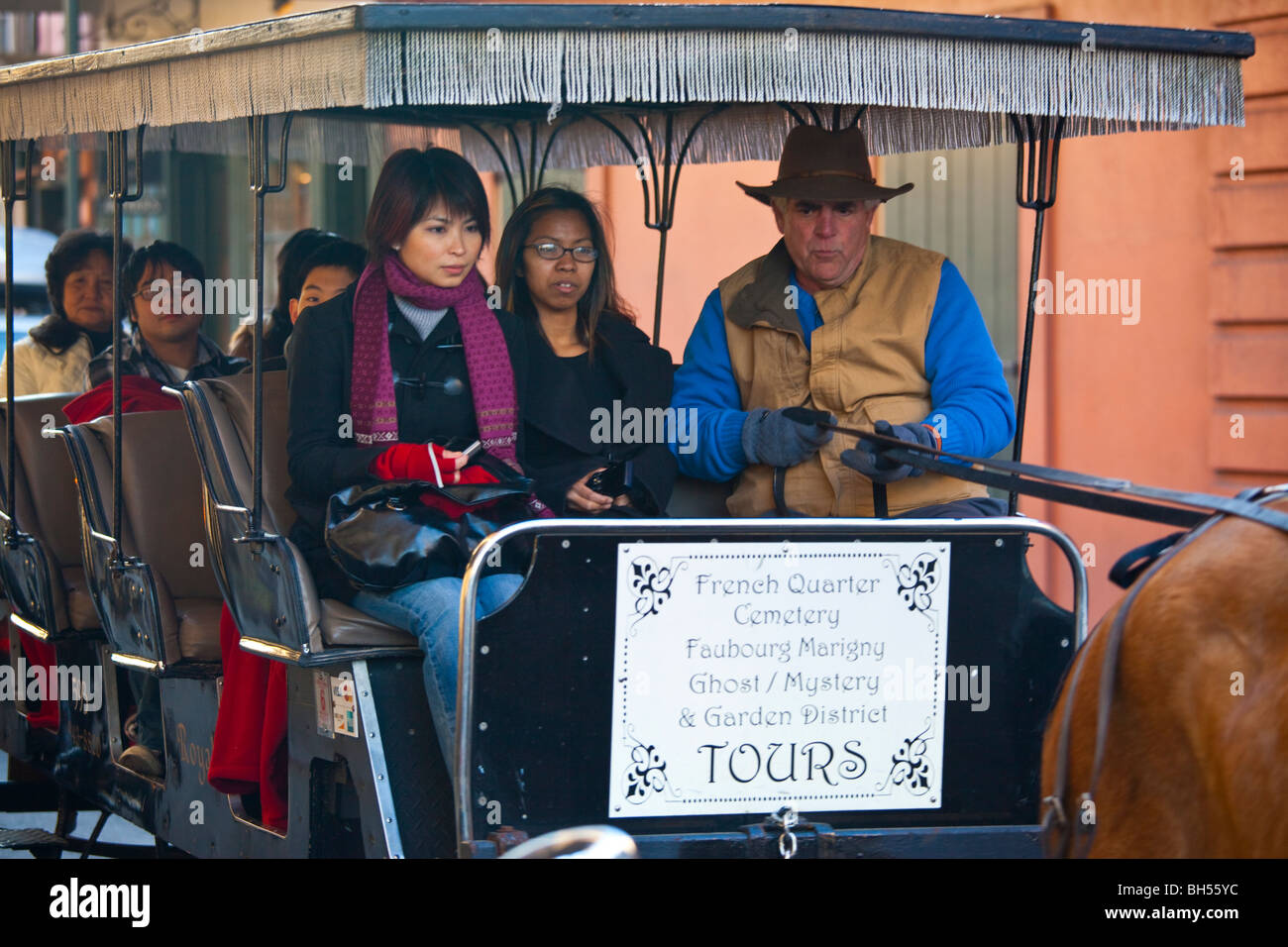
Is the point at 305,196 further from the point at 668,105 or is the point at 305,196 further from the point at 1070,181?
the point at 668,105

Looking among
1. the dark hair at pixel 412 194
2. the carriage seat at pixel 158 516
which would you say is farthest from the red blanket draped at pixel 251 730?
the dark hair at pixel 412 194

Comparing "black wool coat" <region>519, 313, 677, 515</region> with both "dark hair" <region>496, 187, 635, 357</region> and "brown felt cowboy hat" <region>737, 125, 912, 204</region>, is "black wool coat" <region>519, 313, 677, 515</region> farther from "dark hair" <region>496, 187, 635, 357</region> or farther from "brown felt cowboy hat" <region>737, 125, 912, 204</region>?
"brown felt cowboy hat" <region>737, 125, 912, 204</region>

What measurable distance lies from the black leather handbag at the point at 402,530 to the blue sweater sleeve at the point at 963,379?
118 cm

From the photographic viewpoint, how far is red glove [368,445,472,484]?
376 centimetres

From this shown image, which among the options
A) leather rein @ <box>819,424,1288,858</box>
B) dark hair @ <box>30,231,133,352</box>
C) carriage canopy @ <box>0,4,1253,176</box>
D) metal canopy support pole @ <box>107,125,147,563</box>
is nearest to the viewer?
leather rein @ <box>819,424,1288,858</box>

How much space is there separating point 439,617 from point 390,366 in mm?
736

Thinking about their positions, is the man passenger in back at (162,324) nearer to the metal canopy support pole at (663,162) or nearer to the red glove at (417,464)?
the metal canopy support pole at (663,162)

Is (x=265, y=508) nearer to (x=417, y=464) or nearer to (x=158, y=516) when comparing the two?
(x=417, y=464)

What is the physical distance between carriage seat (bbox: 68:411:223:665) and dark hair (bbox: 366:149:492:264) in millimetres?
1244

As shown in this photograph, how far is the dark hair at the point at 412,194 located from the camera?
4020 millimetres

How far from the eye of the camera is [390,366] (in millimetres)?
3994

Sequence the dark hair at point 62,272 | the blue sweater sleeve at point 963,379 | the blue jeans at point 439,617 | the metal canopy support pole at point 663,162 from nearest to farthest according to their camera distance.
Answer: the blue jeans at point 439,617
the blue sweater sleeve at point 963,379
the metal canopy support pole at point 663,162
the dark hair at point 62,272

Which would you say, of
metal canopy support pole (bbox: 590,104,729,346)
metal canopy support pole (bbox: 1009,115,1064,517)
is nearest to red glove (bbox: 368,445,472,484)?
metal canopy support pole (bbox: 1009,115,1064,517)
